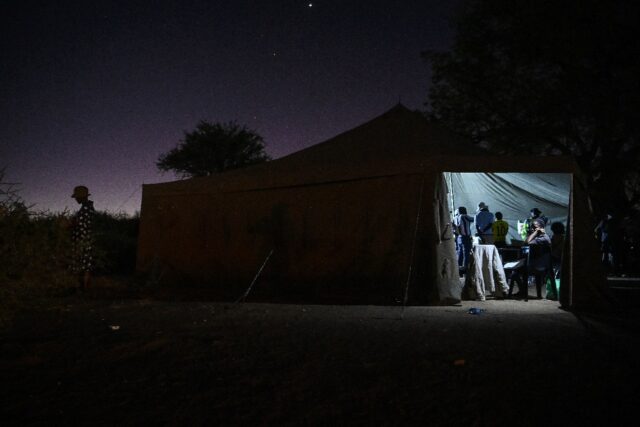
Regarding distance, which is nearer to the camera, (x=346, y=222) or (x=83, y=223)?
(x=346, y=222)

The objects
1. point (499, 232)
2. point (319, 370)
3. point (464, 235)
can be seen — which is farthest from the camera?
point (464, 235)

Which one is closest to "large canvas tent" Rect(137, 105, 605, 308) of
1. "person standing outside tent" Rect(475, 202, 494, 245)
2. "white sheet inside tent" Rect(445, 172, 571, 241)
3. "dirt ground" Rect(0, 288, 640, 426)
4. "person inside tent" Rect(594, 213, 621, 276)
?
"white sheet inside tent" Rect(445, 172, 571, 241)

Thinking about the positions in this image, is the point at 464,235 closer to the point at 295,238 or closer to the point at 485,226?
the point at 485,226

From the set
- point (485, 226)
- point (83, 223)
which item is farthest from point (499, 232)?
point (83, 223)

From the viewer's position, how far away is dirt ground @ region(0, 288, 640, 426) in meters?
2.72

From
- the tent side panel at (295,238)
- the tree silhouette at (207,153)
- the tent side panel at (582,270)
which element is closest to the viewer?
the tent side panel at (582,270)

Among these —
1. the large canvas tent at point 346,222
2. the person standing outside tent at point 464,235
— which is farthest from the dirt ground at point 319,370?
the person standing outside tent at point 464,235

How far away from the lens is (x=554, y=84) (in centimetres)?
1577

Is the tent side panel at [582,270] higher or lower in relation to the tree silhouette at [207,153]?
lower

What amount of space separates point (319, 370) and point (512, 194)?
8807 mm

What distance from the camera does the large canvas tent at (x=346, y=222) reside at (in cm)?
693

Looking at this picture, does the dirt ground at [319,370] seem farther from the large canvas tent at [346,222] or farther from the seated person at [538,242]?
the seated person at [538,242]

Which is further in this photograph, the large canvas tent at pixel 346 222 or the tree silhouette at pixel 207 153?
the tree silhouette at pixel 207 153

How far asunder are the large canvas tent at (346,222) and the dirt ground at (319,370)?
1224 millimetres
